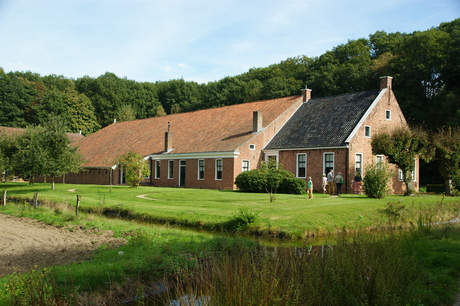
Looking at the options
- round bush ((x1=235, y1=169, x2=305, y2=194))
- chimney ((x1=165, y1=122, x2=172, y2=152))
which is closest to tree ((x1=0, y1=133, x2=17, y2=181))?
chimney ((x1=165, y1=122, x2=172, y2=152))

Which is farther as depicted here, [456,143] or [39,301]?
[456,143]

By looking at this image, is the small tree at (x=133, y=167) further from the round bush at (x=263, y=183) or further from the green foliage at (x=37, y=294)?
the green foliage at (x=37, y=294)

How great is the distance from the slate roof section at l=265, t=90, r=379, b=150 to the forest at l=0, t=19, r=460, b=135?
32.1 feet

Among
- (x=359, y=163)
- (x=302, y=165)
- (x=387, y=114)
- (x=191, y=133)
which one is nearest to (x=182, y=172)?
(x=191, y=133)

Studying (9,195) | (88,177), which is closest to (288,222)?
(9,195)

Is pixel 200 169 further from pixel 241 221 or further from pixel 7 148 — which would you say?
pixel 241 221

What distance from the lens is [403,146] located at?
80.5 ft

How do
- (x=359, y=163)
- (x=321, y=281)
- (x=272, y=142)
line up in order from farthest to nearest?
(x=272, y=142) → (x=359, y=163) → (x=321, y=281)

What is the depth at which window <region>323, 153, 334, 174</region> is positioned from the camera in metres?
28.3

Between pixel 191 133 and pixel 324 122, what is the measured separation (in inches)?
499

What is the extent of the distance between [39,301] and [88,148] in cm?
4268

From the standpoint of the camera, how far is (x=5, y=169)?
33.5 m

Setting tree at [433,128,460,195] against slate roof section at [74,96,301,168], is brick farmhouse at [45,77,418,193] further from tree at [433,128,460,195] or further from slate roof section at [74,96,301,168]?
tree at [433,128,460,195]

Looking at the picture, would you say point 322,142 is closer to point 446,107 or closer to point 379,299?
point 446,107
